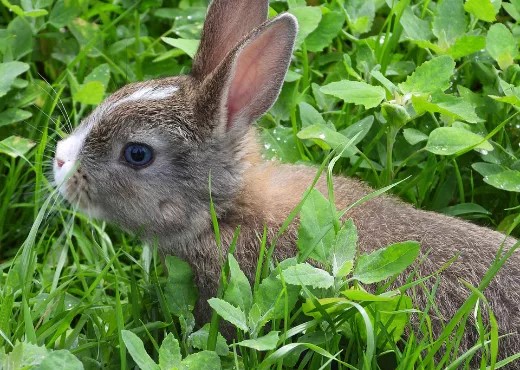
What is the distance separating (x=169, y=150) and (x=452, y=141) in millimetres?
1150

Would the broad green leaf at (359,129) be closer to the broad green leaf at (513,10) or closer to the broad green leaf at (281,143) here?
the broad green leaf at (281,143)

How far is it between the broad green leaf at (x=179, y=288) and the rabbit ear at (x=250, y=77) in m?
0.55

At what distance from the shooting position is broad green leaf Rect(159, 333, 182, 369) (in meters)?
3.28

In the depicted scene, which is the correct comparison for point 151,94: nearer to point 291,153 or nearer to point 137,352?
point 291,153

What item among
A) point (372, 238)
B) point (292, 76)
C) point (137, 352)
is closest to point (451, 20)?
point (292, 76)

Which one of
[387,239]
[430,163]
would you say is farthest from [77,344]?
[430,163]

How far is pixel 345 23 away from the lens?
5.21 meters

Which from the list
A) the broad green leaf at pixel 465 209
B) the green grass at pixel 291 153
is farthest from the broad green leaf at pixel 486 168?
the broad green leaf at pixel 465 209

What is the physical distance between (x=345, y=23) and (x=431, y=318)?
6.24ft

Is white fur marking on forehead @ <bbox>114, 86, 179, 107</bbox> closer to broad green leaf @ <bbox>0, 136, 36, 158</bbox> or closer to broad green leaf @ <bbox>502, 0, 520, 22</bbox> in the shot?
broad green leaf @ <bbox>0, 136, 36, 158</bbox>

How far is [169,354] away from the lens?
329 cm

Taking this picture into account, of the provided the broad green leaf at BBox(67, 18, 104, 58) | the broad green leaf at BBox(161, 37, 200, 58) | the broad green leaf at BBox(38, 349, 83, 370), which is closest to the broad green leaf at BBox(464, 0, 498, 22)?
the broad green leaf at BBox(161, 37, 200, 58)

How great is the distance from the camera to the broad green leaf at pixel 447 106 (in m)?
4.26

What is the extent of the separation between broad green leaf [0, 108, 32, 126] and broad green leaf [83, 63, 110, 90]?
33cm
